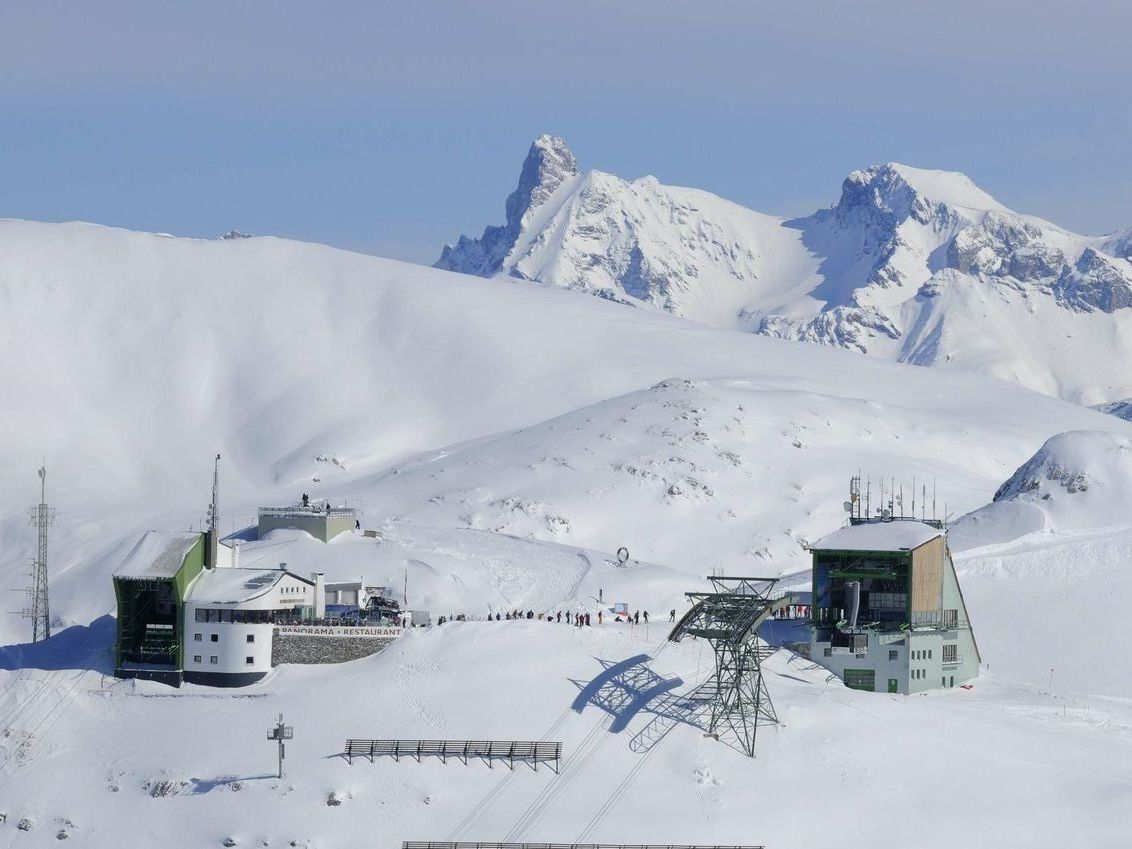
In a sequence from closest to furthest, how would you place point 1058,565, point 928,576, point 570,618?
point 928,576 < point 570,618 < point 1058,565

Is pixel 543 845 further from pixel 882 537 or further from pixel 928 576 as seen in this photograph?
pixel 882 537

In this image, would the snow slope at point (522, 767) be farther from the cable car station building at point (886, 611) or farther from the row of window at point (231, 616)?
the cable car station building at point (886, 611)

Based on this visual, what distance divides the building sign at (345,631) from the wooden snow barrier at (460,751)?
10.5m

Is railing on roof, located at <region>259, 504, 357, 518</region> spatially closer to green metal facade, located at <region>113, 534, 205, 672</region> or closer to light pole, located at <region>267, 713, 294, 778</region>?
green metal facade, located at <region>113, 534, 205, 672</region>

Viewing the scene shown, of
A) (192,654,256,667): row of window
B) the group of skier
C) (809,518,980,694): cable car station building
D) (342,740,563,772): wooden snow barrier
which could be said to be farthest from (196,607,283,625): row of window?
(809,518,980,694): cable car station building

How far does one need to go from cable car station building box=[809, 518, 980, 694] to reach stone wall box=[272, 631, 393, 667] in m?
27.0

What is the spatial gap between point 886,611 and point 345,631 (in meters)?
32.6

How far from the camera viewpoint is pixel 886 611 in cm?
11569

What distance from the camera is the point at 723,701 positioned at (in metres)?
101

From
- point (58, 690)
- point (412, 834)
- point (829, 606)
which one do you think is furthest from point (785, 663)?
point (58, 690)

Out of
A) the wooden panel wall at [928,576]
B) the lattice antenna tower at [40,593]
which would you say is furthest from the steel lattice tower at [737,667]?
the lattice antenna tower at [40,593]

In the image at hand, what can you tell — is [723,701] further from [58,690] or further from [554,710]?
[58,690]

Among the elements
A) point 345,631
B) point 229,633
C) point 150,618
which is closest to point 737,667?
point 345,631

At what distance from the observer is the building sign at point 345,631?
107 m
